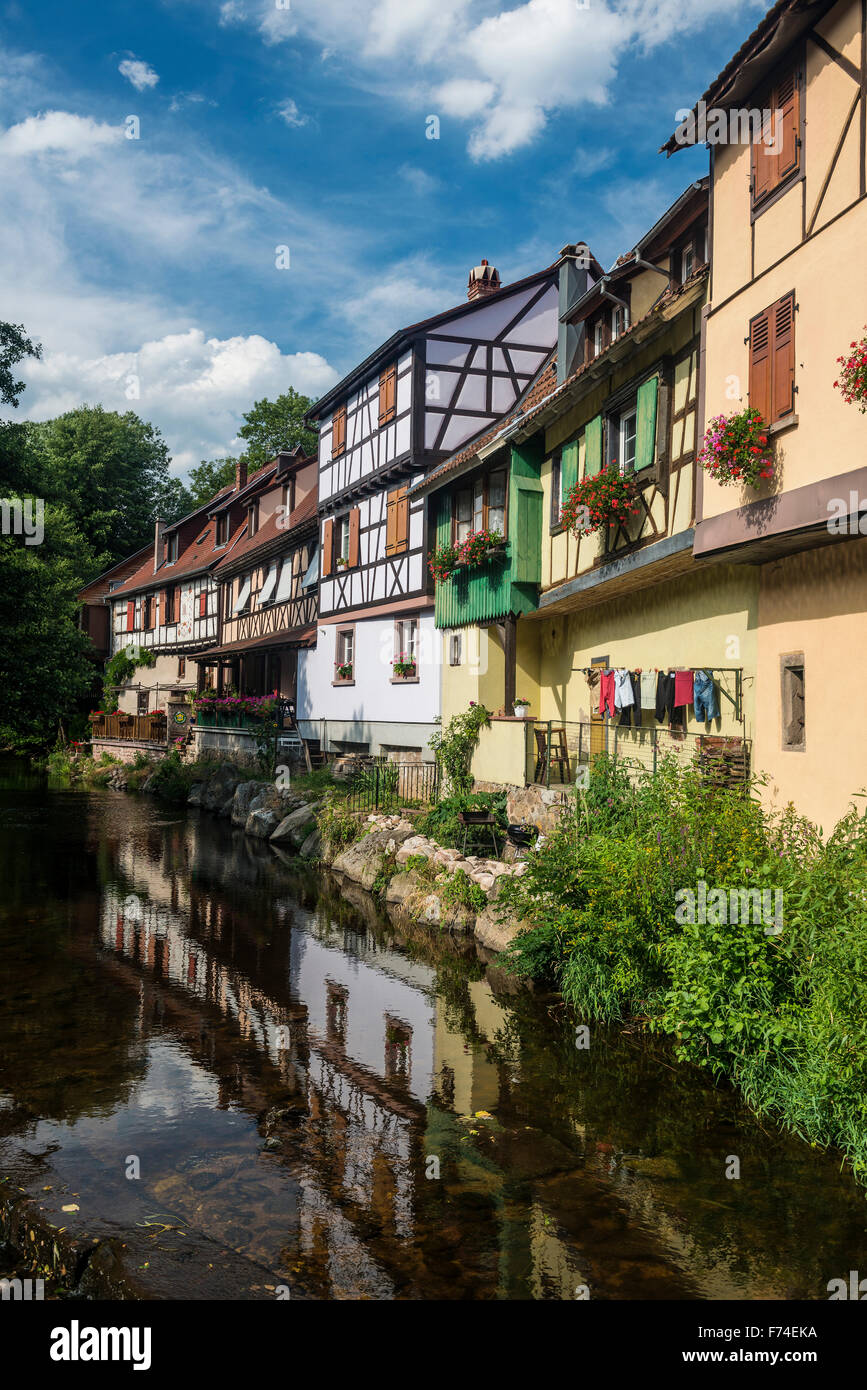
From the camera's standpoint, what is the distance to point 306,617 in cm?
2995

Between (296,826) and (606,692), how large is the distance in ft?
32.2

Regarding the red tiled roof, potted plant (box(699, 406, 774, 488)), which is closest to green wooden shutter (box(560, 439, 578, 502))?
potted plant (box(699, 406, 774, 488))

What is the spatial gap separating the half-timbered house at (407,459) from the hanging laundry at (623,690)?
7601 mm

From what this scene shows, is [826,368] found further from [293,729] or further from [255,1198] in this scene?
[293,729]

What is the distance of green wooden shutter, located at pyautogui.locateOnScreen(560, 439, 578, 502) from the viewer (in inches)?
614

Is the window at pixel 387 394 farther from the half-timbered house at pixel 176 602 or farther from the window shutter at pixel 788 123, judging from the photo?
the half-timbered house at pixel 176 602

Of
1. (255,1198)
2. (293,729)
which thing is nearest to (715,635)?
(255,1198)

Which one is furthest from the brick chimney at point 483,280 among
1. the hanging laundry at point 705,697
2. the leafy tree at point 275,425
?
the leafy tree at point 275,425

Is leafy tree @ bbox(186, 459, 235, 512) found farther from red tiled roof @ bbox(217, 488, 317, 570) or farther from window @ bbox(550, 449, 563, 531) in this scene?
window @ bbox(550, 449, 563, 531)

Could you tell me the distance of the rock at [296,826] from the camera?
2142cm

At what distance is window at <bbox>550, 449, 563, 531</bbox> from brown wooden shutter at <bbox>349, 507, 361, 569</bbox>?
9834mm

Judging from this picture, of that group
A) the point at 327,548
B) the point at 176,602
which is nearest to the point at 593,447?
the point at 327,548

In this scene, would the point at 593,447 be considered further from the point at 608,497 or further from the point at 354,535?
the point at 354,535

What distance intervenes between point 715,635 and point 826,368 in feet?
13.1
